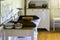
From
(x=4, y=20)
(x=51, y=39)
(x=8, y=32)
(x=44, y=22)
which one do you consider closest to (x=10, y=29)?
(x=8, y=32)

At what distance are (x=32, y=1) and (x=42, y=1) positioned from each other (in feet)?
1.36

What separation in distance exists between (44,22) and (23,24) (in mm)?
3346

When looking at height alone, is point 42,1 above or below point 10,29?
above

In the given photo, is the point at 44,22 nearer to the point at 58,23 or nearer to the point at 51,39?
the point at 58,23

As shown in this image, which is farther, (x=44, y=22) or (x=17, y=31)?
(x=44, y=22)

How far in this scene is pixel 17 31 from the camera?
8.54ft

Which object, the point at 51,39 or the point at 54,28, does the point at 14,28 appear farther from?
the point at 54,28

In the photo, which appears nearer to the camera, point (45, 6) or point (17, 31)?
point (17, 31)

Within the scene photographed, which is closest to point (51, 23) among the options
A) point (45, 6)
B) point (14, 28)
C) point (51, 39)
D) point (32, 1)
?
point (45, 6)

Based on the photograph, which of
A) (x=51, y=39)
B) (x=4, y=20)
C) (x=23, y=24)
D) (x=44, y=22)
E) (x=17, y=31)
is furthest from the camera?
(x=44, y=22)

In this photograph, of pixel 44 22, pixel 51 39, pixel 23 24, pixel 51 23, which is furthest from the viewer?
pixel 51 23

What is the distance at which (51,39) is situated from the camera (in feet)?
16.1

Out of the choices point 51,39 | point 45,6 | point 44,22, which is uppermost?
point 45,6

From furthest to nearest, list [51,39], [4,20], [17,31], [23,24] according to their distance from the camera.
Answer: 1. [51,39]
2. [4,20]
3. [23,24]
4. [17,31]
